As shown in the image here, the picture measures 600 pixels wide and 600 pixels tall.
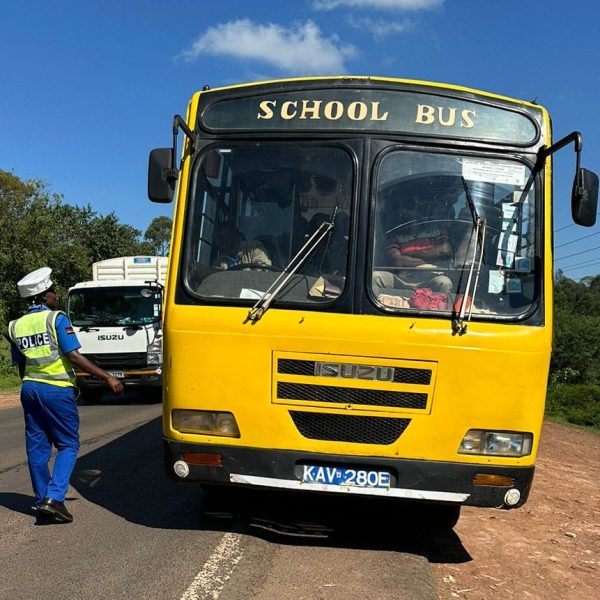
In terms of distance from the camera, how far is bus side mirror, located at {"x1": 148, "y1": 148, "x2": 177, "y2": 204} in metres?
4.90

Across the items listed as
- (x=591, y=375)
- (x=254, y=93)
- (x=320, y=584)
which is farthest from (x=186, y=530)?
(x=591, y=375)

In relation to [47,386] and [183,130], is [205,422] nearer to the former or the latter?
[47,386]

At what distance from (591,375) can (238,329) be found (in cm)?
4020

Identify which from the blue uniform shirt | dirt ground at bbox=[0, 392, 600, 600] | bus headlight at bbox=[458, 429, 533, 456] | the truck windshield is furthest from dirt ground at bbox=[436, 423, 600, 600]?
Answer: the truck windshield

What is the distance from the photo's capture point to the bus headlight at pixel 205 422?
178 inches

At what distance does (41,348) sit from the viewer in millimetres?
5023

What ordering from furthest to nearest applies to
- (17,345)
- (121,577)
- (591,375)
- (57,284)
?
(591,375)
(57,284)
(17,345)
(121,577)

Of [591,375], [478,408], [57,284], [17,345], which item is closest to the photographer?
[478,408]

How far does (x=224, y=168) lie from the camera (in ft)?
16.4

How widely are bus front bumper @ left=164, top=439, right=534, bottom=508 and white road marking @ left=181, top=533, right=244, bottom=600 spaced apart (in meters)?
0.46

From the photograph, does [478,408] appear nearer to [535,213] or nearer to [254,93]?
[535,213]

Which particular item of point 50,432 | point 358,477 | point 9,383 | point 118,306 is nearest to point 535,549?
point 358,477

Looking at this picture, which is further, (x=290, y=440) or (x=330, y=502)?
(x=330, y=502)

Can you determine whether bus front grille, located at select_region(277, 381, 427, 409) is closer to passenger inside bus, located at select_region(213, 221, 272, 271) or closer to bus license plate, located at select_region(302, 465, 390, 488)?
bus license plate, located at select_region(302, 465, 390, 488)
